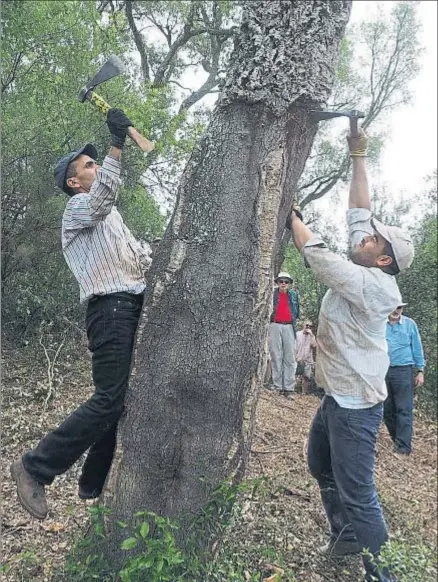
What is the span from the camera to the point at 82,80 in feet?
28.6

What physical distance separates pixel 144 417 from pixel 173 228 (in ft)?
2.97

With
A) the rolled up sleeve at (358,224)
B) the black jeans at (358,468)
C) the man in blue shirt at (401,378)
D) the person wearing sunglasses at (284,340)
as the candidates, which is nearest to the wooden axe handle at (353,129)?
the rolled up sleeve at (358,224)

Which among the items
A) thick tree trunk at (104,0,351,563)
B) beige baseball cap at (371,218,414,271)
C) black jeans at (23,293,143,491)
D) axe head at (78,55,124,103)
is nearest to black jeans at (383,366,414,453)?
beige baseball cap at (371,218,414,271)

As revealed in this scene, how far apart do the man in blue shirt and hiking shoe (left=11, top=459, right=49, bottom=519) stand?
563 centimetres

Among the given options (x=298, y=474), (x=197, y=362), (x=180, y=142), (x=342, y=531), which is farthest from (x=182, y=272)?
(x=180, y=142)

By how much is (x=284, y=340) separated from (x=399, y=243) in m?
6.61

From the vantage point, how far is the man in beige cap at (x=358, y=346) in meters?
3.32

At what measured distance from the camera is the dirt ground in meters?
3.64

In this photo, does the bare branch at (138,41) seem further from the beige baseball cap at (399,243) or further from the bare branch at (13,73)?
the beige baseball cap at (399,243)

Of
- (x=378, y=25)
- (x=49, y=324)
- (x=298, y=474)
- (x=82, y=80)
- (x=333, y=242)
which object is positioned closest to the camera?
(x=298, y=474)

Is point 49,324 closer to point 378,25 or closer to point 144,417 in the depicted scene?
point 144,417

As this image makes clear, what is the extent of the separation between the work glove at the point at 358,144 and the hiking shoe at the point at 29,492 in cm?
245

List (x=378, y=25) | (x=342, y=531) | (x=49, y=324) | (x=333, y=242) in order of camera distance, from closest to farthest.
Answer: (x=342, y=531), (x=49, y=324), (x=333, y=242), (x=378, y=25)

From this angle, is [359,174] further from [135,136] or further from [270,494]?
[270,494]
